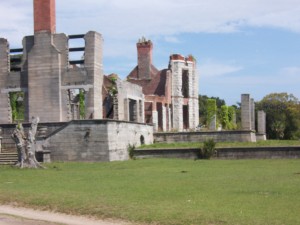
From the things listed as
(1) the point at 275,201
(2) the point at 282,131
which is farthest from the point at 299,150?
(2) the point at 282,131

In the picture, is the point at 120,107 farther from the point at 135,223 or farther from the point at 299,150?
the point at 135,223

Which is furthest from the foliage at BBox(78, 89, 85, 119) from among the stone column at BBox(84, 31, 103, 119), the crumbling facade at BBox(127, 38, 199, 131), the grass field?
the grass field

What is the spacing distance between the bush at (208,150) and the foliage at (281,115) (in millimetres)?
29965

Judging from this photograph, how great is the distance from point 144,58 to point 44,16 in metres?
16.7

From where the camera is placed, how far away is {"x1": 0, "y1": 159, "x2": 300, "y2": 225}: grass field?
976cm

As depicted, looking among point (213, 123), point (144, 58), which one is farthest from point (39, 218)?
point (144, 58)

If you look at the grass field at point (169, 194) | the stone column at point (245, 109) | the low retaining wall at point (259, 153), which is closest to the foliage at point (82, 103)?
the low retaining wall at point (259, 153)

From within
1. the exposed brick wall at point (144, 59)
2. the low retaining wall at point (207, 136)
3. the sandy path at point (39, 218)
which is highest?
the exposed brick wall at point (144, 59)

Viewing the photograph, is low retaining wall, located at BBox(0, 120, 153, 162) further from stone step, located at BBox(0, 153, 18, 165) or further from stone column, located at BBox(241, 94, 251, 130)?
stone column, located at BBox(241, 94, 251, 130)

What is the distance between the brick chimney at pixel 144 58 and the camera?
45.1m

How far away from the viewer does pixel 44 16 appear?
100 feet

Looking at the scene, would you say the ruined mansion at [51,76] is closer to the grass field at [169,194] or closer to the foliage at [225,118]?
the foliage at [225,118]

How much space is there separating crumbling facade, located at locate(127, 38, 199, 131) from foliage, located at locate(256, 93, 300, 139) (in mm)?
13480

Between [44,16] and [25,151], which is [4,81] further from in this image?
[25,151]
